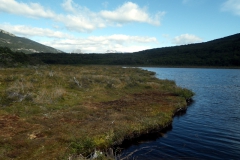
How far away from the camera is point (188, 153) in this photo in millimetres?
15719

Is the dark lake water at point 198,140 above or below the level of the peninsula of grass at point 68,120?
below

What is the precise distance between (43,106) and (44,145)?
968 cm

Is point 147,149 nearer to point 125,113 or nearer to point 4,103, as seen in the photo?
point 125,113

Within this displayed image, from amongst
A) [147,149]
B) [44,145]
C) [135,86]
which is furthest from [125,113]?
[135,86]

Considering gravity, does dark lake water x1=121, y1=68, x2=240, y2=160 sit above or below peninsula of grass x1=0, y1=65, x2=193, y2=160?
below

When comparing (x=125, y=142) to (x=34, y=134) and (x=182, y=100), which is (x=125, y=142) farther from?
(x=182, y=100)

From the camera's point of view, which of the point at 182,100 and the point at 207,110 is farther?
the point at 182,100

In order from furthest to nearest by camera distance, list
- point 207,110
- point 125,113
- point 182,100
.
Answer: point 182,100, point 207,110, point 125,113

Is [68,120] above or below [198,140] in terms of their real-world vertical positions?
above

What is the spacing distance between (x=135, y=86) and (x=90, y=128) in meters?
25.9

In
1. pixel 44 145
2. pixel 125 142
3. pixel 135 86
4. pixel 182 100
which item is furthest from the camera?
pixel 135 86

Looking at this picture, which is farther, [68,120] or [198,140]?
[68,120]

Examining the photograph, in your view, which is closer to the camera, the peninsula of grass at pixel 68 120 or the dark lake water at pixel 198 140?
the peninsula of grass at pixel 68 120

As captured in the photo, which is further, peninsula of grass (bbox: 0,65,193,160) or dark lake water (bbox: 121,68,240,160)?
dark lake water (bbox: 121,68,240,160)
